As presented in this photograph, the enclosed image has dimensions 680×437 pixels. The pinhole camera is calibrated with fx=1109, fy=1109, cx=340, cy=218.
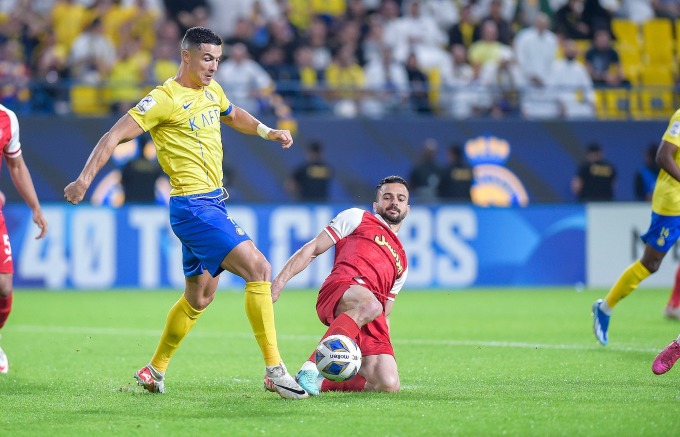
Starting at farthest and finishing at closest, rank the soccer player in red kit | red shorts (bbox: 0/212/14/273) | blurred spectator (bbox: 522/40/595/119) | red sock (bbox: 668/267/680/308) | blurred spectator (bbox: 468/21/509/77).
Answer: blurred spectator (bbox: 468/21/509/77) < blurred spectator (bbox: 522/40/595/119) < red sock (bbox: 668/267/680/308) < red shorts (bbox: 0/212/14/273) < the soccer player in red kit

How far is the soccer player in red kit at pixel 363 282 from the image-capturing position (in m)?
7.31

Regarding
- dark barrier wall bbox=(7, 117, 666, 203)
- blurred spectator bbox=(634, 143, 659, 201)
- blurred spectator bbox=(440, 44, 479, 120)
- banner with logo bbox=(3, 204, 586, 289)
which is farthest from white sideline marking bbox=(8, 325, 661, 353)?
blurred spectator bbox=(440, 44, 479, 120)

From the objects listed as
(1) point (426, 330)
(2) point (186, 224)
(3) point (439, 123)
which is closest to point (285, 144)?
(2) point (186, 224)

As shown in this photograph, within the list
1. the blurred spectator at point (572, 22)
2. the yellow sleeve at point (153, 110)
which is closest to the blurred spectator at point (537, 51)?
the blurred spectator at point (572, 22)

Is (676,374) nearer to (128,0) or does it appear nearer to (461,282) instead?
(461,282)

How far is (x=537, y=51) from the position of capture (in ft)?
69.7

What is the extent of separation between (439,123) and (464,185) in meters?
1.44

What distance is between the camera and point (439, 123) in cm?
2020

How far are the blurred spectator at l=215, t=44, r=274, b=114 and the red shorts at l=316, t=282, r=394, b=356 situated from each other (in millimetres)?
11922

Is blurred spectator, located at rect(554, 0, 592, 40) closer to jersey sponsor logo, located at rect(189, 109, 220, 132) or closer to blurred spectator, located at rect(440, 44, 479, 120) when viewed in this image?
blurred spectator, located at rect(440, 44, 479, 120)

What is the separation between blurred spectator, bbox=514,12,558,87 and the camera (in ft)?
69.4

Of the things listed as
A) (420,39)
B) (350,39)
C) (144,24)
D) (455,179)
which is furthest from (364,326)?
(420,39)

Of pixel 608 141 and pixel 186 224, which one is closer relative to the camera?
pixel 186 224

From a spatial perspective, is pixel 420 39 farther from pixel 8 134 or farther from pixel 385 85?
pixel 8 134
